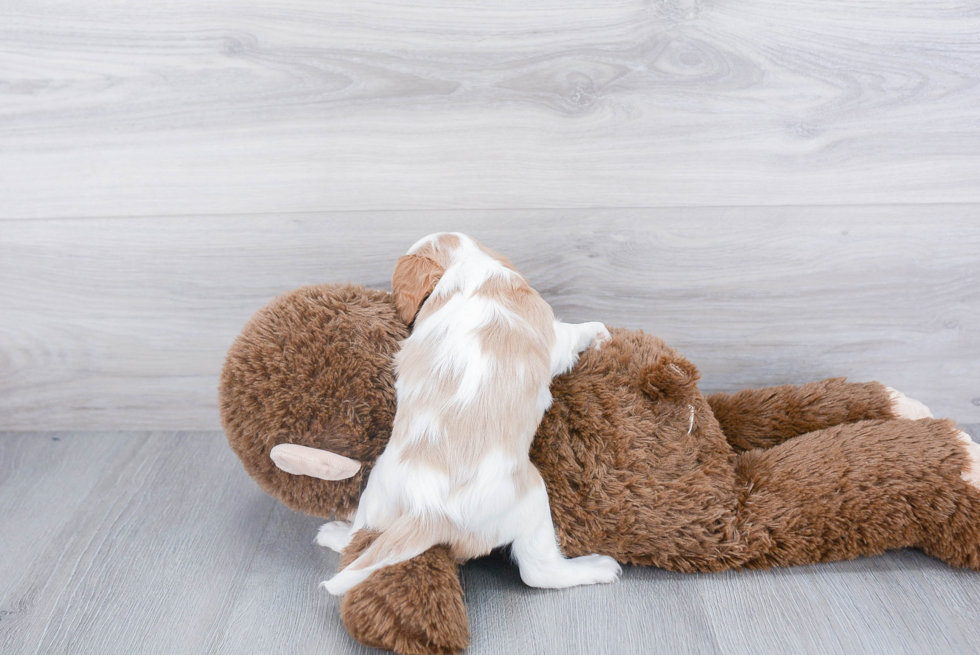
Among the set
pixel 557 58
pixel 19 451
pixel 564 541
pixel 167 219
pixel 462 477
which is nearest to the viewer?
pixel 462 477

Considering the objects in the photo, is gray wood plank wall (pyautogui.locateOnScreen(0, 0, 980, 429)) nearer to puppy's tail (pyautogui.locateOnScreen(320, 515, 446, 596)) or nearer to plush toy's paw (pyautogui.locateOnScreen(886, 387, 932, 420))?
plush toy's paw (pyautogui.locateOnScreen(886, 387, 932, 420))

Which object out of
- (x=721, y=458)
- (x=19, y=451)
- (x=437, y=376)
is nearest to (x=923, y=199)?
(x=721, y=458)

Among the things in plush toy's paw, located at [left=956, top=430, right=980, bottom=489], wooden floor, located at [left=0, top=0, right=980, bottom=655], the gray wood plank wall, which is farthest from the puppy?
plush toy's paw, located at [left=956, top=430, right=980, bottom=489]

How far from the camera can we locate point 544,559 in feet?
2.97

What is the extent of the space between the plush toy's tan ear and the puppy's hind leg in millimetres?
234

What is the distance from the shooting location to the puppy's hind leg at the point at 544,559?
2.91ft

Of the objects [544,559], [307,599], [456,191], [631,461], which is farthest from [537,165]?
[307,599]

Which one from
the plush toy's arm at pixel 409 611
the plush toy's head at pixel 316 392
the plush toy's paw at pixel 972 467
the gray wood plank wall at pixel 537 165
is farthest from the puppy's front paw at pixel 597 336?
the plush toy's paw at pixel 972 467

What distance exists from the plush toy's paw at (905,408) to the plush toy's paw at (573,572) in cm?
52

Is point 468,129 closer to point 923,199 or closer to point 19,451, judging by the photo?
point 923,199

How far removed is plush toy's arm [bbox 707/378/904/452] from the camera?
110cm

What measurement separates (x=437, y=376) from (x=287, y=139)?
21.0 inches

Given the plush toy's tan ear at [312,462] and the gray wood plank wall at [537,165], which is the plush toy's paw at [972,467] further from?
the plush toy's tan ear at [312,462]

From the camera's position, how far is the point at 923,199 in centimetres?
116
